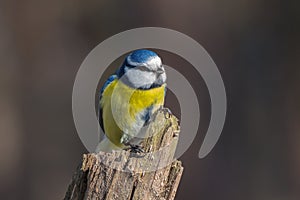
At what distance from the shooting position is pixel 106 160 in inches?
72.9

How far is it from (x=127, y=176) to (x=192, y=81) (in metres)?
2.81

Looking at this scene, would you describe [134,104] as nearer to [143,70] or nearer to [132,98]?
[132,98]

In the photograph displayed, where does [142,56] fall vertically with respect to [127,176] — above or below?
above

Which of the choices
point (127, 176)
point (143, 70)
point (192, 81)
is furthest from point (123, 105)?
point (192, 81)

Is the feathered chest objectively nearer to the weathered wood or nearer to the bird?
the bird

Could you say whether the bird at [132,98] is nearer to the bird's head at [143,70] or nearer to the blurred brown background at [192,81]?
the bird's head at [143,70]

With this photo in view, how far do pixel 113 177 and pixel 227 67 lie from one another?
9.84 ft

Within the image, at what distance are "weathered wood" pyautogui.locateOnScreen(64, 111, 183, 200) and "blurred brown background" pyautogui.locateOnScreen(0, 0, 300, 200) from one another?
2591mm

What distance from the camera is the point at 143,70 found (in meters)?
2.32

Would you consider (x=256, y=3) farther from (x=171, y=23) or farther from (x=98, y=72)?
(x=98, y=72)

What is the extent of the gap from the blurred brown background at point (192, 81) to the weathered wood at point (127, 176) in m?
2.59

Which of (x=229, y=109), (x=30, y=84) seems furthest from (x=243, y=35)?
(x=30, y=84)

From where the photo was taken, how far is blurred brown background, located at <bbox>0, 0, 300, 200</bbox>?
15.2 feet

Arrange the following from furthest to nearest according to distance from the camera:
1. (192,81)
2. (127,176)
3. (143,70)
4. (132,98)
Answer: (192,81) → (132,98) → (143,70) → (127,176)
